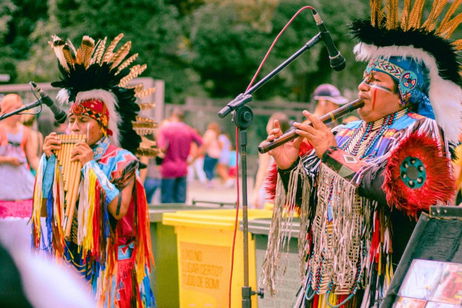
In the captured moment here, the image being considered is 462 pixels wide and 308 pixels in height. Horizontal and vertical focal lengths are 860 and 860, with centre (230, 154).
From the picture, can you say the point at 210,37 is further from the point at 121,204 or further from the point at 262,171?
the point at 121,204

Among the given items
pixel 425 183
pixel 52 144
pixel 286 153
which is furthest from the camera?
pixel 52 144

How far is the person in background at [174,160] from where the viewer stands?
11711 millimetres

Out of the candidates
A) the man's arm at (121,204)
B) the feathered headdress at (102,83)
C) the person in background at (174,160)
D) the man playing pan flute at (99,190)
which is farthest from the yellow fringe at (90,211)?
the person in background at (174,160)

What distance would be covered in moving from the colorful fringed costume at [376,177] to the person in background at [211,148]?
49.1 feet

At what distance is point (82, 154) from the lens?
16.3 feet

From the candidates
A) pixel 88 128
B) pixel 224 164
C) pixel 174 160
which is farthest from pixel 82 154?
pixel 224 164

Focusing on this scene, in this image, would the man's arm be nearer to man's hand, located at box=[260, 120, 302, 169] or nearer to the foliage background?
man's hand, located at box=[260, 120, 302, 169]

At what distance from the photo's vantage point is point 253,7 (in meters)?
27.5

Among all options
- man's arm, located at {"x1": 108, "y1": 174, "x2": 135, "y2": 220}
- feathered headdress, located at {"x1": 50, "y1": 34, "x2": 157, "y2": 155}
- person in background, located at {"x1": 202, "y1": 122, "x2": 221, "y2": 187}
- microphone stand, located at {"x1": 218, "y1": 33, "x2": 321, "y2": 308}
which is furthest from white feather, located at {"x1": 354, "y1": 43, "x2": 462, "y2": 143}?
person in background, located at {"x1": 202, "y1": 122, "x2": 221, "y2": 187}

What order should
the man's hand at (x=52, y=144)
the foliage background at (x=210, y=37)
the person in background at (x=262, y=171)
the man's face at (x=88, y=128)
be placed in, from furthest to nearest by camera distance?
1. the foliage background at (x=210, y=37)
2. the person in background at (x=262, y=171)
3. the man's face at (x=88, y=128)
4. the man's hand at (x=52, y=144)

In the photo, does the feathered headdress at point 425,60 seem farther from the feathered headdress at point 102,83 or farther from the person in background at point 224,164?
the person in background at point 224,164

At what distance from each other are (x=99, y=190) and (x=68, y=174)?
0.22m

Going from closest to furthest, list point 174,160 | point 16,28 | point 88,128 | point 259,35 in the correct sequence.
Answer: point 88,128
point 174,160
point 16,28
point 259,35

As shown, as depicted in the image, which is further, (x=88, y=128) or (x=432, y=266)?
(x=88, y=128)
